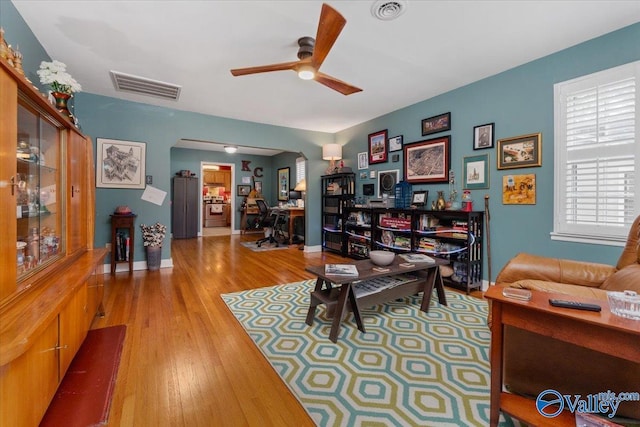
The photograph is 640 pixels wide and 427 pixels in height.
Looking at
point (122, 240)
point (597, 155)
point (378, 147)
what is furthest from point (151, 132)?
point (597, 155)

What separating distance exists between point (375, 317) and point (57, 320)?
7.05 ft

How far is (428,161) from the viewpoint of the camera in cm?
397

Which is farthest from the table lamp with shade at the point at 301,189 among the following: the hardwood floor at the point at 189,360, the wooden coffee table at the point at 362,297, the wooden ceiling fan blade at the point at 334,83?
the wooden coffee table at the point at 362,297

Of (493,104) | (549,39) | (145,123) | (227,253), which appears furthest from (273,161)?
(549,39)

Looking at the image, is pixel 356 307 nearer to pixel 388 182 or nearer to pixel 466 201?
pixel 466 201

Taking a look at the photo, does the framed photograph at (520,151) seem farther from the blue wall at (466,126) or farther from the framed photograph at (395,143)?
the framed photograph at (395,143)

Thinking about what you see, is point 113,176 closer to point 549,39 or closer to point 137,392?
point 137,392

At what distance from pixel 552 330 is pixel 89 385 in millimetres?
2300

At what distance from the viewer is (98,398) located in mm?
1485

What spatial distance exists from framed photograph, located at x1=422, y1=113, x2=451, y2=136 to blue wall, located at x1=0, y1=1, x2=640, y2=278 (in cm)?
7

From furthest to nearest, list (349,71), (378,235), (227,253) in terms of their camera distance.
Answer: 1. (227,253)
2. (378,235)
3. (349,71)

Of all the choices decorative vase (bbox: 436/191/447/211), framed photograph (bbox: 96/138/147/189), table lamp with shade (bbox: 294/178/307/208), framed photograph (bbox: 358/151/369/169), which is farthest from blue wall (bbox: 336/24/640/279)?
framed photograph (bbox: 96/138/147/189)

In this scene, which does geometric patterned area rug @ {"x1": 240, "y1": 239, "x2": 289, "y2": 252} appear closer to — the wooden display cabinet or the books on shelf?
the wooden display cabinet

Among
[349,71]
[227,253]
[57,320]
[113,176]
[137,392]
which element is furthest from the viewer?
[227,253]
